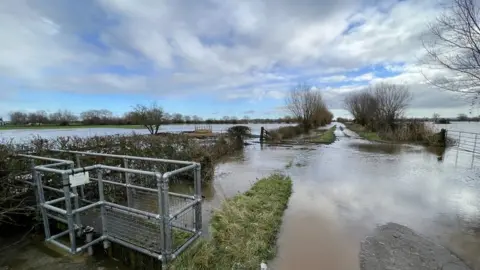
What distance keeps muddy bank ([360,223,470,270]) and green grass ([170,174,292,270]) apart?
4.75 ft

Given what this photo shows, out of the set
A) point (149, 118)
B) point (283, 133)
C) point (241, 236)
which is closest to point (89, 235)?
point (241, 236)

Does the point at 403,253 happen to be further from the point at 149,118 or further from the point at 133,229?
the point at 149,118

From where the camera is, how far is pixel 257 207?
16.9 feet

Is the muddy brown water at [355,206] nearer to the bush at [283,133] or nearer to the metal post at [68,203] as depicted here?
the metal post at [68,203]

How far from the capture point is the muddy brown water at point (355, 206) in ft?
12.1

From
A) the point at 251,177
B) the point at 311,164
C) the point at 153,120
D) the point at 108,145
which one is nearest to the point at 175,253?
the point at 108,145

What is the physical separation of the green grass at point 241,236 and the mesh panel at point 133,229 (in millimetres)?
Result: 558

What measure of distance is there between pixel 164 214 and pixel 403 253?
3.54 metres

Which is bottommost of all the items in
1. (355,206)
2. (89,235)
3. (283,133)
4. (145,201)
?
(355,206)

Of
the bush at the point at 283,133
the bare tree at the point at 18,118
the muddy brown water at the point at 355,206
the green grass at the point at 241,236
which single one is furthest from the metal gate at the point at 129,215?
the bare tree at the point at 18,118

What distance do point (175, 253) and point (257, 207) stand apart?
2.40 metres

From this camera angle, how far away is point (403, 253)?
141 inches

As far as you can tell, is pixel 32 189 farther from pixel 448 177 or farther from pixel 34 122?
pixel 34 122

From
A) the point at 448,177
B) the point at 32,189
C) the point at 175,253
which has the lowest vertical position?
the point at 448,177
